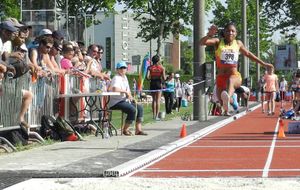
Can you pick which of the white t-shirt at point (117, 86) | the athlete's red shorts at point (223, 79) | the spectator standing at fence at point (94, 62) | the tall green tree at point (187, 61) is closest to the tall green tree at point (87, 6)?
the spectator standing at fence at point (94, 62)

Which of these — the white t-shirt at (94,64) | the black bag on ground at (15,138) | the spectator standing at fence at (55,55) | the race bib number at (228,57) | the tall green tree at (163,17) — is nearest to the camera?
the race bib number at (228,57)

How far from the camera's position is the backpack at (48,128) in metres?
14.8

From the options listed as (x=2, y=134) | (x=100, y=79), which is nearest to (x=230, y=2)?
(x=100, y=79)

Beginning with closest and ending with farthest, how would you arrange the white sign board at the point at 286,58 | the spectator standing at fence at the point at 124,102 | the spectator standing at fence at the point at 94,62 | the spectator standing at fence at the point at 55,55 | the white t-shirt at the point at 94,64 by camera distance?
the spectator standing at fence at the point at 55,55, the spectator standing at fence at the point at 124,102, the spectator standing at fence at the point at 94,62, the white t-shirt at the point at 94,64, the white sign board at the point at 286,58

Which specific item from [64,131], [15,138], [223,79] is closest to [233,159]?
[223,79]

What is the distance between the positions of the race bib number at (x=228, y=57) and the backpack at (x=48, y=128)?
486 centimetres

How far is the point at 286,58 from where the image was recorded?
66.3 m

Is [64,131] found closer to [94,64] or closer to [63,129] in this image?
[63,129]

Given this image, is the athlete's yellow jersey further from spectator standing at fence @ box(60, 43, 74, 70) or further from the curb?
spectator standing at fence @ box(60, 43, 74, 70)

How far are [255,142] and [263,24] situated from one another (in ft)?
197

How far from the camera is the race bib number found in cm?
1123

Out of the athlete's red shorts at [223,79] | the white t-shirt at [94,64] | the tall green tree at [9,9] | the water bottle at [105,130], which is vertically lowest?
the water bottle at [105,130]

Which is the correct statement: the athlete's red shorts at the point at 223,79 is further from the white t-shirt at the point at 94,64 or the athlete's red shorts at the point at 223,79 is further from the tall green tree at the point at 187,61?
the tall green tree at the point at 187,61

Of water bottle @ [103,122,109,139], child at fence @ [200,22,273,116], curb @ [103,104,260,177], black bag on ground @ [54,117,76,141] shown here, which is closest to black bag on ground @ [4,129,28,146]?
black bag on ground @ [54,117,76,141]
